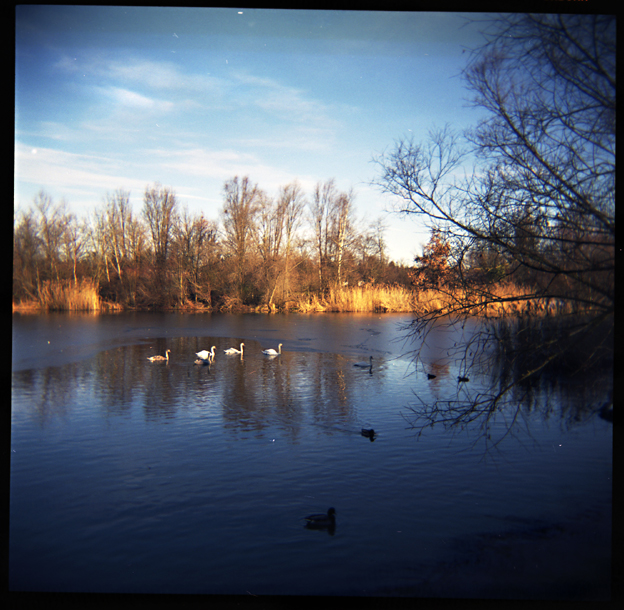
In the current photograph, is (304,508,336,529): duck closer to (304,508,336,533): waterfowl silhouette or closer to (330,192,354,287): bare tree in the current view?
(304,508,336,533): waterfowl silhouette

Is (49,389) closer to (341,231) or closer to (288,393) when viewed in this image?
(288,393)

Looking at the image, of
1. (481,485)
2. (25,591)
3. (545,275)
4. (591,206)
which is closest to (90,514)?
(25,591)

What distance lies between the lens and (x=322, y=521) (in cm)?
425

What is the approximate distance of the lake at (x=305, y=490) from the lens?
12.6 ft

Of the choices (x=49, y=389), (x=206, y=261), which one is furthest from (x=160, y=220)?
(x=49, y=389)

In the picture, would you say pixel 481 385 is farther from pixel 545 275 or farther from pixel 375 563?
pixel 375 563

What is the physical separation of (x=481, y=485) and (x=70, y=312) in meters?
20.1

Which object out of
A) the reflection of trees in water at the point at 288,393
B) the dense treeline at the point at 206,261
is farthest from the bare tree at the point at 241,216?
the reflection of trees in water at the point at 288,393

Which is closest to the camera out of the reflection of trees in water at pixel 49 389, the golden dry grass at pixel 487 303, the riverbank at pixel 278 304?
the golden dry grass at pixel 487 303

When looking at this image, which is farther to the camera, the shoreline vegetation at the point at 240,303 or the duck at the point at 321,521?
the shoreline vegetation at the point at 240,303

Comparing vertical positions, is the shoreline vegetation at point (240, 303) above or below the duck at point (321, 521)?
above

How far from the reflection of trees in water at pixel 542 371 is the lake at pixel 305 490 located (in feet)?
0.19

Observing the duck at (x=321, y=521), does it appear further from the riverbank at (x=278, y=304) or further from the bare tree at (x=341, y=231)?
the bare tree at (x=341, y=231)

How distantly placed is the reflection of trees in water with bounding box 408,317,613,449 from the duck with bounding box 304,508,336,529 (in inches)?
64.2
